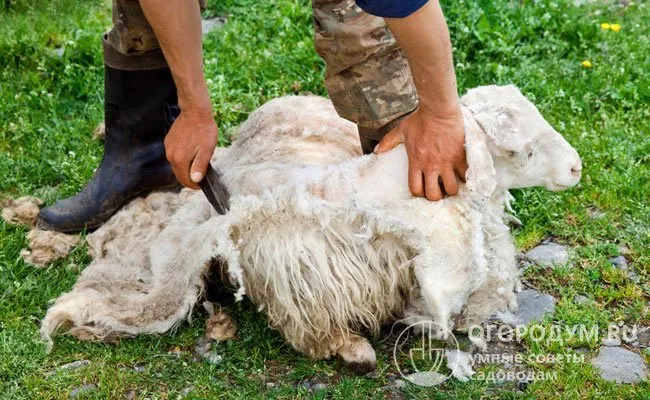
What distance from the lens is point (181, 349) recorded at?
115 inches

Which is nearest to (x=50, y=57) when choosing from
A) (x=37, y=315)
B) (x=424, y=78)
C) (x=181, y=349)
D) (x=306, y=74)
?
(x=306, y=74)

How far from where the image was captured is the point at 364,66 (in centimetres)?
319

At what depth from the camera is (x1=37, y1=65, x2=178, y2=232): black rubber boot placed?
3473 millimetres

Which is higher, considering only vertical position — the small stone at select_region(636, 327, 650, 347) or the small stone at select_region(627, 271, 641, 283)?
the small stone at select_region(627, 271, 641, 283)

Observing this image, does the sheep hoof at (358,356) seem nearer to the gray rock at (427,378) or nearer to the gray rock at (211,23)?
the gray rock at (427,378)

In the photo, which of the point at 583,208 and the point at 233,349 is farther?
the point at 583,208

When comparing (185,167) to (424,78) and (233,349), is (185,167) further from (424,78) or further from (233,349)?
(424,78)

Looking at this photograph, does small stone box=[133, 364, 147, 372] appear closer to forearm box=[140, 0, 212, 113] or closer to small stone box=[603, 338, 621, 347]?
forearm box=[140, 0, 212, 113]

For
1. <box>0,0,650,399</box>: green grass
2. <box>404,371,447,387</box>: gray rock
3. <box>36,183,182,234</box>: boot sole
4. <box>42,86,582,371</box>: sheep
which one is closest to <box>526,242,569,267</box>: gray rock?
<box>0,0,650,399</box>: green grass

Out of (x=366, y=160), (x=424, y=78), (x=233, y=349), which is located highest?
(x=424, y=78)

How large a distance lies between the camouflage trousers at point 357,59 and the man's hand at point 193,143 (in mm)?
525

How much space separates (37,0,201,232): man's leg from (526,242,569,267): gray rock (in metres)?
1.40

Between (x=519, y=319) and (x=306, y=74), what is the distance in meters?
1.90

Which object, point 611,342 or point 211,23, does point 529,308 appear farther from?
point 211,23
